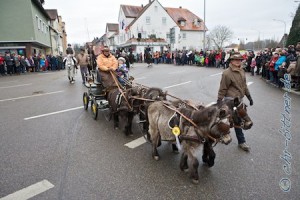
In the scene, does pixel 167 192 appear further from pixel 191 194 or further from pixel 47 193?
pixel 47 193

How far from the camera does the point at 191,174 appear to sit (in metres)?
3.77

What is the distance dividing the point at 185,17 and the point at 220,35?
1342 cm

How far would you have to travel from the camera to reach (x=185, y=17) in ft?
201

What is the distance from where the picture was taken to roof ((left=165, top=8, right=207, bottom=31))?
5832 centimetres

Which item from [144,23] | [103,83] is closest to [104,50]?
[103,83]

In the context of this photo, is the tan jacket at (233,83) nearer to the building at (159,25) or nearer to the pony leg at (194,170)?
the pony leg at (194,170)

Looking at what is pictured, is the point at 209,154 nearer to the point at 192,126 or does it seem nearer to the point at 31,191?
the point at 192,126

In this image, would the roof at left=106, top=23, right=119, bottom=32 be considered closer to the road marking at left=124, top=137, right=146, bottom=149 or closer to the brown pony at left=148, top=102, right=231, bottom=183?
the road marking at left=124, top=137, right=146, bottom=149

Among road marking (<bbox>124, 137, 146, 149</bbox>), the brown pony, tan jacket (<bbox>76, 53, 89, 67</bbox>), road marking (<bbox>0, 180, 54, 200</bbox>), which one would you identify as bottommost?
road marking (<bbox>0, 180, 54, 200</bbox>)

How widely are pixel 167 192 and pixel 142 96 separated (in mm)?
2360

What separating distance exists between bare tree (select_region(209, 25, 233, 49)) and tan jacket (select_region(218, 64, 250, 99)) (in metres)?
66.6

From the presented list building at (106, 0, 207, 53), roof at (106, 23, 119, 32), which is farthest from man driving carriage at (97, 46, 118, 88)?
roof at (106, 23, 119, 32)

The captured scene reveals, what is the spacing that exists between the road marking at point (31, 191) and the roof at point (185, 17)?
57.5 m

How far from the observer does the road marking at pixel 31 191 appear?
3.46 m
